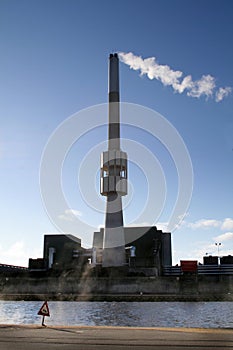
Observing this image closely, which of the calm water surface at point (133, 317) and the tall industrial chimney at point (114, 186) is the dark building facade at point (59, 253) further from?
the calm water surface at point (133, 317)

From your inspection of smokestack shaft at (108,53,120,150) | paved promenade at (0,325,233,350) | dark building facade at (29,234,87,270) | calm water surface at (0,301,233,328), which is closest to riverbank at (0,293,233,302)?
calm water surface at (0,301,233,328)

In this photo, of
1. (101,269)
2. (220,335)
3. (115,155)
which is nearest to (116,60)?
(115,155)

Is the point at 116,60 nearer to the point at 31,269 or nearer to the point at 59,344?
the point at 31,269

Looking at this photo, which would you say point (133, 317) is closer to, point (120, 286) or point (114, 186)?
point (120, 286)

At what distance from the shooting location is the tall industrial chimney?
10350 cm

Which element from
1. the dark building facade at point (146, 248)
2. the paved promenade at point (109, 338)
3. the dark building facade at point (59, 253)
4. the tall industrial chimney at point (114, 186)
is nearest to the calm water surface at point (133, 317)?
the paved promenade at point (109, 338)

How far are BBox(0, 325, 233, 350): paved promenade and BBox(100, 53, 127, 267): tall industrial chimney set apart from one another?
85158 mm

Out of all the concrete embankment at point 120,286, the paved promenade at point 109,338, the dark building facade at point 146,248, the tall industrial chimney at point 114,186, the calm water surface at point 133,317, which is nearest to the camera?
the paved promenade at point 109,338

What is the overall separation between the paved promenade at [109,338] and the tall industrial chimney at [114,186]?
85.2 m

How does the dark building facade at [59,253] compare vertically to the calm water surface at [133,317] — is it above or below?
above

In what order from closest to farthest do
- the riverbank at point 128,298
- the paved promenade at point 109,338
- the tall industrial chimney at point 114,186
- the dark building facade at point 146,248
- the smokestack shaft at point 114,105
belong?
the paved promenade at point 109,338, the riverbank at point 128,298, the tall industrial chimney at point 114,186, the smokestack shaft at point 114,105, the dark building facade at point 146,248

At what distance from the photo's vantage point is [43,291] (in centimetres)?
10100

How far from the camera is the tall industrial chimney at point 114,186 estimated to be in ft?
340

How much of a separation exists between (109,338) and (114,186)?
90.3 meters
